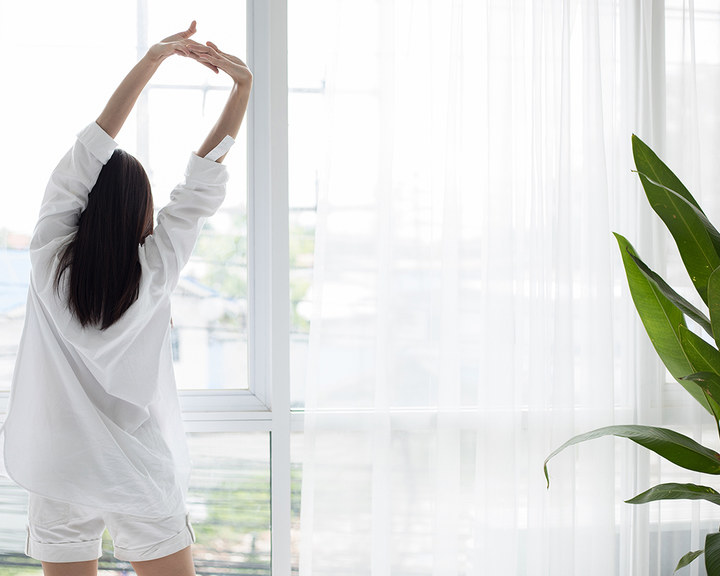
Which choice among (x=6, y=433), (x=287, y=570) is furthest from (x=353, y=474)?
(x=6, y=433)

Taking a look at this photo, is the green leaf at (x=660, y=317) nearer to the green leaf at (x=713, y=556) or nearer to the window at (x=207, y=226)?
the green leaf at (x=713, y=556)

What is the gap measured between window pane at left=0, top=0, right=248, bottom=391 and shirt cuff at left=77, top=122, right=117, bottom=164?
1.25 feet

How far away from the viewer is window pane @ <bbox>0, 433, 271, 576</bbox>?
1664mm

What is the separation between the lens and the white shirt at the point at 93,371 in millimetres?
1270

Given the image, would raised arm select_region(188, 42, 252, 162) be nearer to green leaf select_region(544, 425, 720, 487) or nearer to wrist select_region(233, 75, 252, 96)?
wrist select_region(233, 75, 252, 96)

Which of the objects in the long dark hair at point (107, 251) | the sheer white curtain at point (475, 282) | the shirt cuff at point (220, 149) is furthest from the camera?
the sheer white curtain at point (475, 282)

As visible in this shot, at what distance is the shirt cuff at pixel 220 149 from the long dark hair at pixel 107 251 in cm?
16

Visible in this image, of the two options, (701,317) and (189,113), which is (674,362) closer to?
(701,317)

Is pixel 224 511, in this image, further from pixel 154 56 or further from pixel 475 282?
pixel 154 56

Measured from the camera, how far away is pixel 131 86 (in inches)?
52.7

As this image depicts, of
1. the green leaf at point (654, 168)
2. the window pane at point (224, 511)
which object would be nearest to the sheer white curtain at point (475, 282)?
the window pane at point (224, 511)

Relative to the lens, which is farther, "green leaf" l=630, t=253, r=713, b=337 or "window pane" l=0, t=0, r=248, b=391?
"window pane" l=0, t=0, r=248, b=391

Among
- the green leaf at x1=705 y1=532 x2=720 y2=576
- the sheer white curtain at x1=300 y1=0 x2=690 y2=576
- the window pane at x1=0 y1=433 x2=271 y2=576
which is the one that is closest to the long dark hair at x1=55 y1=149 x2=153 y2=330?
the sheer white curtain at x1=300 y1=0 x2=690 y2=576

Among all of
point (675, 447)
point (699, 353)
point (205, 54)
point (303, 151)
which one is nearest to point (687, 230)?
point (699, 353)
